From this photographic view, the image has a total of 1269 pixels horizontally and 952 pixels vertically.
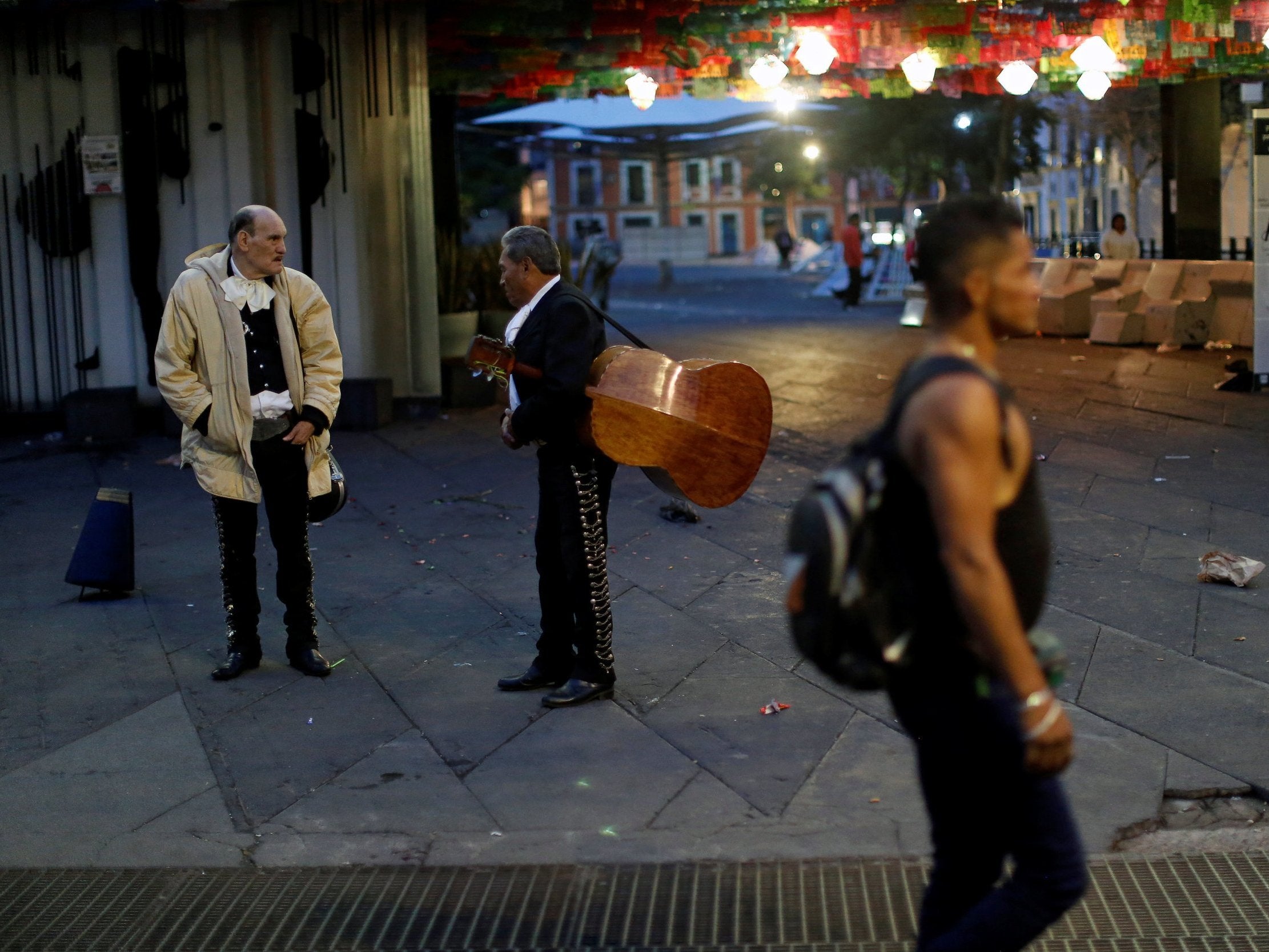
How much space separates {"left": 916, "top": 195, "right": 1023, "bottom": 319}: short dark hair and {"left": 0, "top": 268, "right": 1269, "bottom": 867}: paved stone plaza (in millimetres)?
2169

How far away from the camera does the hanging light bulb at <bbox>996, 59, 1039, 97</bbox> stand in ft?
49.9

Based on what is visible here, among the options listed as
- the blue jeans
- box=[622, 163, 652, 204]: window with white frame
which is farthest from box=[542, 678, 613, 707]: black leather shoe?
box=[622, 163, 652, 204]: window with white frame

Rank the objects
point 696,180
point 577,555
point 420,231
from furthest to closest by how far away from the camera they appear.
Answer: point 696,180
point 420,231
point 577,555

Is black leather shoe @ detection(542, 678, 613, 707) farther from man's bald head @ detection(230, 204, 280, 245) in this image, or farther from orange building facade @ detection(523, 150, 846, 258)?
orange building facade @ detection(523, 150, 846, 258)

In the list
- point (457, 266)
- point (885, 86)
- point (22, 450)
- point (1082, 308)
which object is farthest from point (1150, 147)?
point (22, 450)

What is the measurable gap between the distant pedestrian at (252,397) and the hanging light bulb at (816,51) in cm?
855

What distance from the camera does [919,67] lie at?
580 inches

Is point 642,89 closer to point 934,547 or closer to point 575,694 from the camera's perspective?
point 575,694

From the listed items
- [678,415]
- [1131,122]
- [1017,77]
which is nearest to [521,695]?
[678,415]

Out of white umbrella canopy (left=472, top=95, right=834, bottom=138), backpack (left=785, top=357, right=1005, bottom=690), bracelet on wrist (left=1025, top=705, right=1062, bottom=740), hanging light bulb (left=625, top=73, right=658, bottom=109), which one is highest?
white umbrella canopy (left=472, top=95, right=834, bottom=138)

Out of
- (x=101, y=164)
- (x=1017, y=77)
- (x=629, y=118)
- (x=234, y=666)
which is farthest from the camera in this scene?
(x=629, y=118)

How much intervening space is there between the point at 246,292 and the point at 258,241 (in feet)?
0.74

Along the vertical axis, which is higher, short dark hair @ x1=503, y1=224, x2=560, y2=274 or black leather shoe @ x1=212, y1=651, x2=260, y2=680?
short dark hair @ x1=503, y1=224, x2=560, y2=274

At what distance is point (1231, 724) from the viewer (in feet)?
17.7
